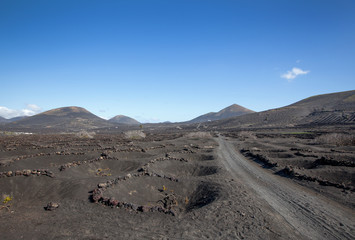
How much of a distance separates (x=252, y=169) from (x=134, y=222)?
13.1m

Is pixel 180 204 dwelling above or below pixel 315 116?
below

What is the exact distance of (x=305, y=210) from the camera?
9211 mm

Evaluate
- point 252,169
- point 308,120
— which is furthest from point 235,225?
point 308,120

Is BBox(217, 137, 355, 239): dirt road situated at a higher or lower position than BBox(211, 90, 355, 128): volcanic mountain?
lower

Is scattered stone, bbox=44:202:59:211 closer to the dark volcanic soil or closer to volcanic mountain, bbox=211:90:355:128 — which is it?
the dark volcanic soil

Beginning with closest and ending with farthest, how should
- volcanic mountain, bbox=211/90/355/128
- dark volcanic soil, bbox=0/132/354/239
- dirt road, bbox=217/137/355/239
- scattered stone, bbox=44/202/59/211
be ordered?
dark volcanic soil, bbox=0/132/354/239
dirt road, bbox=217/137/355/239
scattered stone, bbox=44/202/59/211
volcanic mountain, bbox=211/90/355/128

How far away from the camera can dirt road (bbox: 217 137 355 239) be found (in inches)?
290

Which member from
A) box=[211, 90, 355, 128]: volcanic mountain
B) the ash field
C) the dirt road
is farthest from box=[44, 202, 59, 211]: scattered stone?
box=[211, 90, 355, 128]: volcanic mountain

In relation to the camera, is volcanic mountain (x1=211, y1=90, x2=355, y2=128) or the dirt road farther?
volcanic mountain (x1=211, y1=90, x2=355, y2=128)

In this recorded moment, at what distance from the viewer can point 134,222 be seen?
26.1 feet

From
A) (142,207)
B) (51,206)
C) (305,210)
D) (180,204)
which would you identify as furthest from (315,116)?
(51,206)

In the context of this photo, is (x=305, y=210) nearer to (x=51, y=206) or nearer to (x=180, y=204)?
(x=180, y=204)

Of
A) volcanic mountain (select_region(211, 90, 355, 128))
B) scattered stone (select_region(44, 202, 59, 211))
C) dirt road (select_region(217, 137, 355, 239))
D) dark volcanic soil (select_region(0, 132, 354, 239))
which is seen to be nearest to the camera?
dark volcanic soil (select_region(0, 132, 354, 239))

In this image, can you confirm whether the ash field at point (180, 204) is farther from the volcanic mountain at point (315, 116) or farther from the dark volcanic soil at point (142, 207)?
the volcanic mountain at point (315, 116)
